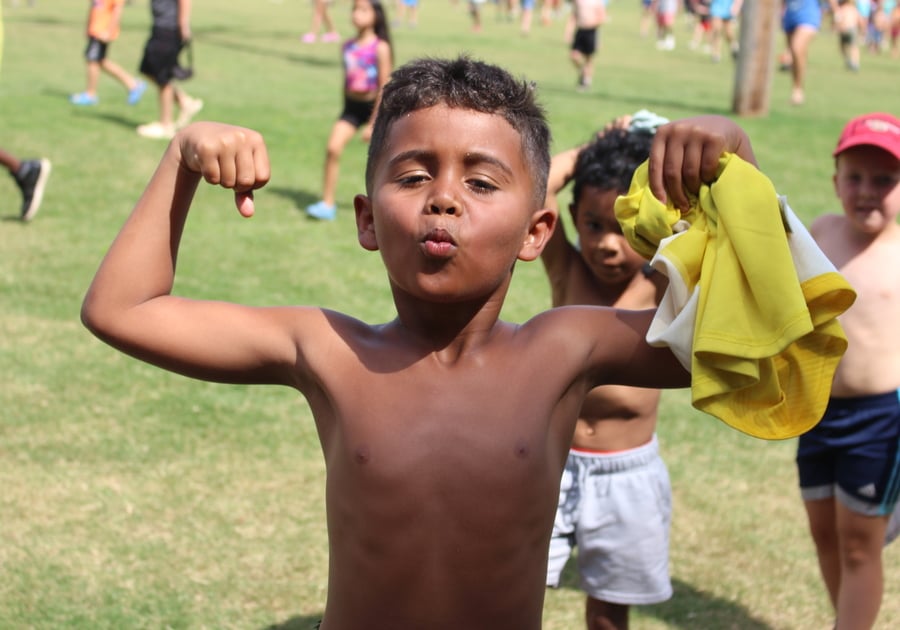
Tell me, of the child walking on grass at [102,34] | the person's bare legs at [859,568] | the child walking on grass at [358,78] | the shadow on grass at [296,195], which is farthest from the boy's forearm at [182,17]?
the person's bare legs at [859,568]

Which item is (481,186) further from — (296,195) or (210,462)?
(296,195)

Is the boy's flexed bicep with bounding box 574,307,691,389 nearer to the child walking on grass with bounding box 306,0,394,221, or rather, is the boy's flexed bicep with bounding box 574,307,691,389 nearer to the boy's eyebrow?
the boy's eyebrow

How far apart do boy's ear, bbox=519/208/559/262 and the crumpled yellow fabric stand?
0.21 meters

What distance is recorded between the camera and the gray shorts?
11.9ft

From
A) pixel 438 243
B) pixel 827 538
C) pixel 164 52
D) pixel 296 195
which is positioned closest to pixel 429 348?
pixel 438 243

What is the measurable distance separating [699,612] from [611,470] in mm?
832

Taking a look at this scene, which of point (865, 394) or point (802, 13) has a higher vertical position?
point (802, 13)

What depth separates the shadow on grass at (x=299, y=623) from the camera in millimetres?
3891

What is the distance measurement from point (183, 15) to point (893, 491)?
1006 centimetres

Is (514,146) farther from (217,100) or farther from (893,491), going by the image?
(217,100)

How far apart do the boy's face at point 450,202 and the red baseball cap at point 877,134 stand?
1.75 m

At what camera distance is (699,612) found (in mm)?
4160

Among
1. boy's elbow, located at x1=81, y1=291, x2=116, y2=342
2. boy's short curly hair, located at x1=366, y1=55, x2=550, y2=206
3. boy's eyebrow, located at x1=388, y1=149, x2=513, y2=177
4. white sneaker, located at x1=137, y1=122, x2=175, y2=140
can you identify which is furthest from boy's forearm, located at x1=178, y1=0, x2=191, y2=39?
boy's eyebrow, located at x1=388, y1=149, x2=513, y2=177

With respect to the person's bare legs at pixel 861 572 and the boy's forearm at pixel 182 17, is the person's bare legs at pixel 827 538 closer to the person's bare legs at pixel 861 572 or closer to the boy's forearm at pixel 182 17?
the person's bare legs at pixel 861 572
